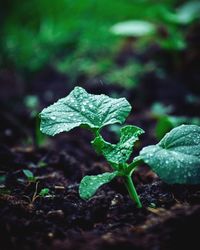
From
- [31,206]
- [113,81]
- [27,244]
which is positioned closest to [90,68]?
[113,81]

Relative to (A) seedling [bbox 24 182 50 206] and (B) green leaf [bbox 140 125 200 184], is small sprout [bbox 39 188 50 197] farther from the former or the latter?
(B) green leaf [bbox 140 125 200 184]

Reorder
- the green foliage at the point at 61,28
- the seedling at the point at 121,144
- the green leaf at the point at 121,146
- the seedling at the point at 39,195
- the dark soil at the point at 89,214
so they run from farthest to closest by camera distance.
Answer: the green foliage at the point at 61,28
the seedling at the point at 39,195
the green leaf at the point at 121,146
the seedling at the point at 121,144
the dark soil at the point at 89,214

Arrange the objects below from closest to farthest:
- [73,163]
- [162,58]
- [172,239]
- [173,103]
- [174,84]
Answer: [172,239]
[73,163]
[173,103]
[174,84]
[162,58]

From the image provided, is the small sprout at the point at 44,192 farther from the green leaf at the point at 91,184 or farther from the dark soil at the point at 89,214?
the green leaf at the point at 91,184

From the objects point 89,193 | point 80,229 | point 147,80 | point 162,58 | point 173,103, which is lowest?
point 80,229

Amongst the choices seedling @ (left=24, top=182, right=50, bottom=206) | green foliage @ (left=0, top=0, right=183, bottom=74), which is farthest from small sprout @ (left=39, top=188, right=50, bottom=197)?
green foliage @ (left=0, top=0, right=183, bottom=74)

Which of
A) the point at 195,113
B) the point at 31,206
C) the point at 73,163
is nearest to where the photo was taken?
the point at 31,206

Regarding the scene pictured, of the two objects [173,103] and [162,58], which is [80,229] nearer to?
[173,103]

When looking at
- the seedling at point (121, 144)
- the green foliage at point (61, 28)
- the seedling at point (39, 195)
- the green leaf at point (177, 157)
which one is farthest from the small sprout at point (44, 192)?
the green foliage at point (61, 28)
